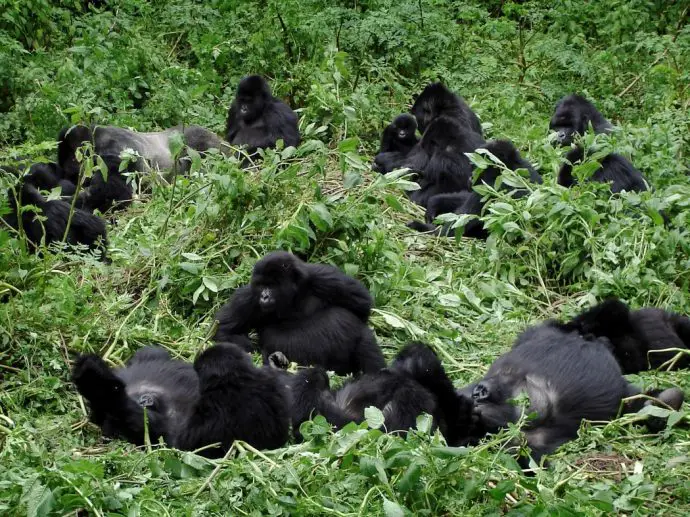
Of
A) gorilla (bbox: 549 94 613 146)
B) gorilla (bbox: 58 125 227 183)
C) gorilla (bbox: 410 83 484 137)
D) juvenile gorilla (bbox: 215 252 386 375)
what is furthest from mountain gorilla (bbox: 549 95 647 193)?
gorilla (bbox: 58 125 227 183)

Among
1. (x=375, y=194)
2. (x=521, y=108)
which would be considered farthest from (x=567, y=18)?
(x=375, y=194)

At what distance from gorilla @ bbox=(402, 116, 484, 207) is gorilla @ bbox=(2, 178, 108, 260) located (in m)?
2.75

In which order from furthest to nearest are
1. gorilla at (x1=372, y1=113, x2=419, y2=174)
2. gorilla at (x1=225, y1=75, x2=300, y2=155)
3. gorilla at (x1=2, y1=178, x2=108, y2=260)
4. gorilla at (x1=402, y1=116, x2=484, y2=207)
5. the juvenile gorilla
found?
gorilla at (x1=225, y1=75, x2=300, y2=155)
gorilla at (x1=372, y1=113, x2=419, y2=174)
gorilla at (x1=402, y1=116, x2=484, y2=207)
gorilla at (x1=2, y1=178, x2=108, y2=260)
the juvenile gorilla

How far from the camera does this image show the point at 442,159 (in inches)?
362

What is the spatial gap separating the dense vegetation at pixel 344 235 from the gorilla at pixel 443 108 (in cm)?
45

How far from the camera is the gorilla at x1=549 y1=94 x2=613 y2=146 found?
976cm

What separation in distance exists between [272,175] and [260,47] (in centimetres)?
449

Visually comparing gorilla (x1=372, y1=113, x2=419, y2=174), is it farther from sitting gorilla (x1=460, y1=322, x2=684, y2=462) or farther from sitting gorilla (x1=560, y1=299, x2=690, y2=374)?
sitting gorilla (x1=460, y1=322, x2=684, y2=462)

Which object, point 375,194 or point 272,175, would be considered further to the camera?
point 375,194

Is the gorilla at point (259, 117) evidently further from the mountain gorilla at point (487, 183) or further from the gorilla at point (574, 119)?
the gorilla at point (574, 119)

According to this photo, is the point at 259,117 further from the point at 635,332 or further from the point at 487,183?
the point at 635,332

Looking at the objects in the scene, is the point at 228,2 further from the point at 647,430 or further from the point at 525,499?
the point at 525,499

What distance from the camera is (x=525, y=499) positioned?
3857mm

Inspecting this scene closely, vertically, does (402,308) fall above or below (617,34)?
below
